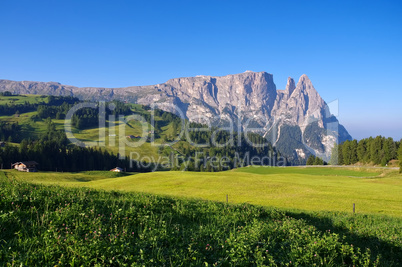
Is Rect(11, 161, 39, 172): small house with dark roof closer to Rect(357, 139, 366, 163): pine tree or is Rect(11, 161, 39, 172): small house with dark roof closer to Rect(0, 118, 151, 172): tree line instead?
Rect(0, 118, 151, 172): tree line

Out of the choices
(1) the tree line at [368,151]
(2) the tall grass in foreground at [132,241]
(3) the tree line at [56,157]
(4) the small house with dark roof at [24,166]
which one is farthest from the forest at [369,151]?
(4) the small house with dark roof at [24,166]

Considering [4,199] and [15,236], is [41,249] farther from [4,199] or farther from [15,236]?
[4,199]

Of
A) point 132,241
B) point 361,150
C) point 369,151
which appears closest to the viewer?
point 132,241

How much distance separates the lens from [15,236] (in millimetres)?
8578

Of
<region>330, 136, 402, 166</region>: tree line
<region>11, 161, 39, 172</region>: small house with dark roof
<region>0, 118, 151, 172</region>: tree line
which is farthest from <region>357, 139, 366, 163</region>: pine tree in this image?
<region>11, 161, 39, 172</region>: small house with dark roof

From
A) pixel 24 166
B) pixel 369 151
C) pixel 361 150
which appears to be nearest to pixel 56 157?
pixel 24 166

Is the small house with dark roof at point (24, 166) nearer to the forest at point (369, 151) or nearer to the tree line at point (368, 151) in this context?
the forest at point (369, 151)

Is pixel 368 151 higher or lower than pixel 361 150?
lower

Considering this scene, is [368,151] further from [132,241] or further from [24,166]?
[24,166]

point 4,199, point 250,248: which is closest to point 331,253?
point 250,248

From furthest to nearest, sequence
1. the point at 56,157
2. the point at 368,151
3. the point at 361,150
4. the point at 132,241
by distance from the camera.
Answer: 1. the point at 56,157
2. the point at 361,150
3. the point at 368,151
4. the point at 132,241

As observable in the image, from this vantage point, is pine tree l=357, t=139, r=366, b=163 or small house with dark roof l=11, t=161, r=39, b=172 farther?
pine tree l=357, t=139, r=366, b=163

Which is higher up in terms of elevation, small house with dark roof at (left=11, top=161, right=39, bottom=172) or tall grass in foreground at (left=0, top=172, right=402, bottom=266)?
tall grass in foreground at (left=0, top=172, right=402, bottom=266)

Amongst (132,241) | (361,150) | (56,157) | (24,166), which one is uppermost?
(132,241)
